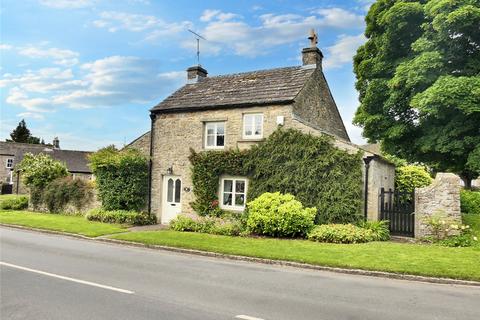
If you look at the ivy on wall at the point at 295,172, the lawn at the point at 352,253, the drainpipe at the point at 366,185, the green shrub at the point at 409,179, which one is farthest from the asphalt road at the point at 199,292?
the green shrub at the point at 409,179

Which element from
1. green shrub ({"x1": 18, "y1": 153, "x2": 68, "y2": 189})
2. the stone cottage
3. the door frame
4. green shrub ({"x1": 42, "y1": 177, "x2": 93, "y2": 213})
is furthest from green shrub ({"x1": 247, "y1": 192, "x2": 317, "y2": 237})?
green shrub ({"x1": 18, "y1": 153, "x2": 68, "y2": 189})

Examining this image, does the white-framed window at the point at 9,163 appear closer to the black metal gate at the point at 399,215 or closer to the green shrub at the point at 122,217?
the green shrub at the point at 122,217

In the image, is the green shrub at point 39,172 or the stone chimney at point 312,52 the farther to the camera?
the green shrub at point 39,172

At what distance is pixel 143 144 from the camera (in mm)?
21547

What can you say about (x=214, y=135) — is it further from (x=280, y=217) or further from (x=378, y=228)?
(x=378, y=228)

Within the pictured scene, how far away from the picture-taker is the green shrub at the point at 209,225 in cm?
1615

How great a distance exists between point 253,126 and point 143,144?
279 inches

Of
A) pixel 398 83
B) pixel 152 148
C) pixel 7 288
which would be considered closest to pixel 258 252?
pixel 7 288

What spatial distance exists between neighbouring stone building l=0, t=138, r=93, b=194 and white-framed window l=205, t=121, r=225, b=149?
104ft

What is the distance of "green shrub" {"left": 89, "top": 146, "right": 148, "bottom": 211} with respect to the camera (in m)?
20.3

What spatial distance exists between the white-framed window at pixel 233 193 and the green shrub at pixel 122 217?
4.34m

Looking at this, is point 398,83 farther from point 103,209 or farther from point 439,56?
point 103,209

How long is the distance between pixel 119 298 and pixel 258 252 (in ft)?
18.9

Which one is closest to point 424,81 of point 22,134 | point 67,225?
point 67,225
